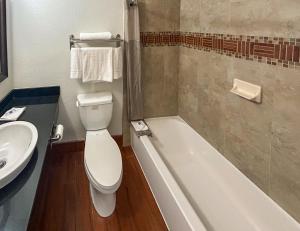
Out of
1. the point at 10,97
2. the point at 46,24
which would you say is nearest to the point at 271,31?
the point at 46,24

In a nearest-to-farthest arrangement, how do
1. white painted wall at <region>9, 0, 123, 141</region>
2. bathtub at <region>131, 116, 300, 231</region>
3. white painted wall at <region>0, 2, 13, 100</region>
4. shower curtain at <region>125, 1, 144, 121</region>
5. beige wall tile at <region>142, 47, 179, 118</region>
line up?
bathtub at <region>131, 116, 300, 231</region>, white painted wall at <region>0, 2, 13, 100</region>, white painted wall at <region>9, 0, 123, 141</region>, shower curtain at <region>125, 1, 144, 121</region>, beige wall tile at <region>142, 47, 179, 118</region>

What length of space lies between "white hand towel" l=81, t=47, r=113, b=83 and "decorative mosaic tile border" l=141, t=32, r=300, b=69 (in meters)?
0.46

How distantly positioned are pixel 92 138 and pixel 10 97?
849mm

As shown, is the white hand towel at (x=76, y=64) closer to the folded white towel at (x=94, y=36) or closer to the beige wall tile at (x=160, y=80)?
the folded white towel at (x=94, y=36)

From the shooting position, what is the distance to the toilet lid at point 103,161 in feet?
6.12

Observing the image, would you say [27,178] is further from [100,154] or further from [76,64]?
[76,64]

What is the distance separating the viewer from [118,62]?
270 centimetres

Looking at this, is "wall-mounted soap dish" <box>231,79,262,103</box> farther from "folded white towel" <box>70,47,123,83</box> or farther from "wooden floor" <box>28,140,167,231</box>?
"folded white towel" <box>70,47,123,83</box>

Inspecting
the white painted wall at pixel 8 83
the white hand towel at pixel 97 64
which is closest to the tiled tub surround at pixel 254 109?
the white hand towel at pixel 97 64

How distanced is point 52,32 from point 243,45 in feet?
5.85

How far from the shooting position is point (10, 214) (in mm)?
955

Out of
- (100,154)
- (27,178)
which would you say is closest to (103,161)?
(100,154)

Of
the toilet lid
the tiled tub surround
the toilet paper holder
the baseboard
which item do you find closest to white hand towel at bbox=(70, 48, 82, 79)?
the toilet lid

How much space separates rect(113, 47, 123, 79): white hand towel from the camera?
105 inches
